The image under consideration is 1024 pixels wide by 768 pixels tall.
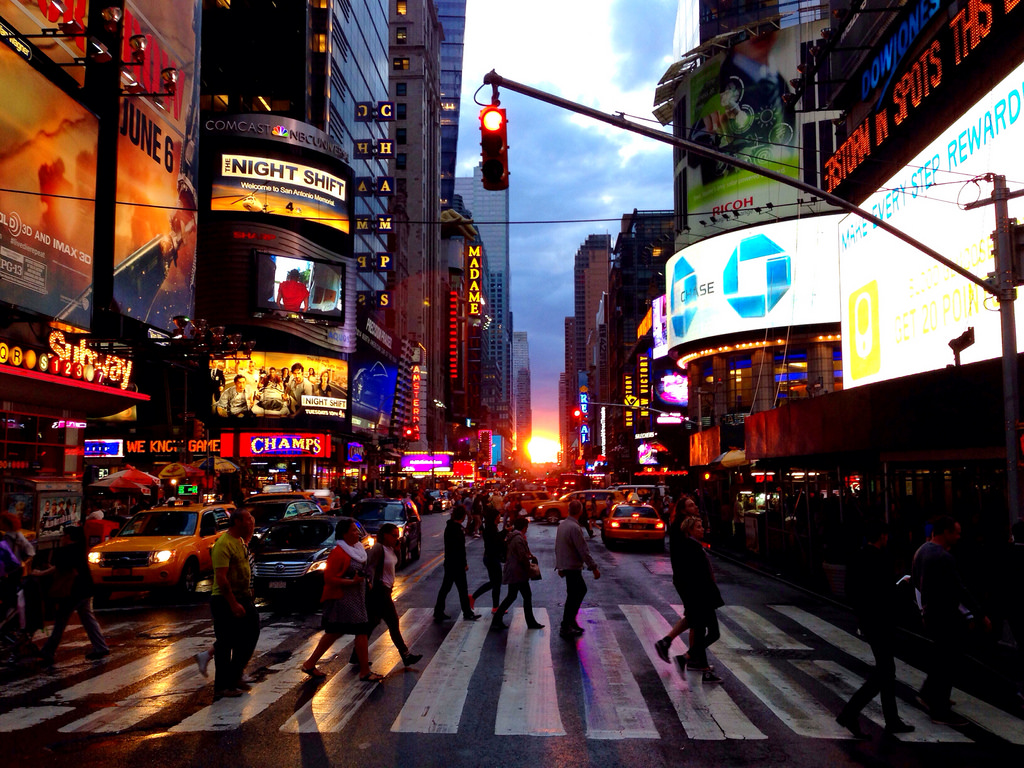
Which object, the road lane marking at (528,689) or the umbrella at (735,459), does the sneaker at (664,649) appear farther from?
the umbrella at (735,459)

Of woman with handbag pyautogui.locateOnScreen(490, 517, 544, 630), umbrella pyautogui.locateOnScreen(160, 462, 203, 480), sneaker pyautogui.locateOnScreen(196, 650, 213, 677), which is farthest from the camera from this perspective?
umbrella pyautogui.locateOnScreen(160, 462, 203, 480)

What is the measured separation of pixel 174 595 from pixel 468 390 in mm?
145071

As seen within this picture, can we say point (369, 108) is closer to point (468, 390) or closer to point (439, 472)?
point (439, 472)

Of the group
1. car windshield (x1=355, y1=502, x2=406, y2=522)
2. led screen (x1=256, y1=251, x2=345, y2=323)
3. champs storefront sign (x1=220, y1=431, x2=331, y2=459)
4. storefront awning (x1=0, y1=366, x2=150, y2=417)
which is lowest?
car windshield (x1=355, y1=502, x2=406, y2=522)

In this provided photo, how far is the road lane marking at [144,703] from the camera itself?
758 centimetres

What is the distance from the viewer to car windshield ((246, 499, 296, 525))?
72.2 ft

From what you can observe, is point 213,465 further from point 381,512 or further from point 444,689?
point 444,689

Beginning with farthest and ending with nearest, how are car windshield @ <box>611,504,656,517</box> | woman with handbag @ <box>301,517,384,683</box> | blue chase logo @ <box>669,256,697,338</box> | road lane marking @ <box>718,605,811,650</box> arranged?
blue chase logo @ <box>669,256,697,338</box> < car windshield @ <box>611,504,656,517</box> < road lane marking @ <box>718,605,811,650</box> < woman with handbag @ <box>301,517,384,683</box>

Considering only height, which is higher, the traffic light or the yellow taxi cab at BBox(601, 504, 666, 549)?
the traffic light

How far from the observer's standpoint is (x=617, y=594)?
16.9 m

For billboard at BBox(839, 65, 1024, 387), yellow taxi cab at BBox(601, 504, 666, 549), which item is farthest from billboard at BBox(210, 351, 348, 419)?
billboard at BBox(839, 65, 1024, 387)

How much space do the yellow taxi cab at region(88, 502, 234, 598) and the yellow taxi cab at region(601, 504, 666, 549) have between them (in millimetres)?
13887

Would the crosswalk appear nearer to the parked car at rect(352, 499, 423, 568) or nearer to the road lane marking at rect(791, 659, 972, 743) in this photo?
the road lane marking at rect(791, 659, 972, 743)

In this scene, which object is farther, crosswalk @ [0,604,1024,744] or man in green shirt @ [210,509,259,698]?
man in green shirt @ [210,509,259,698]
